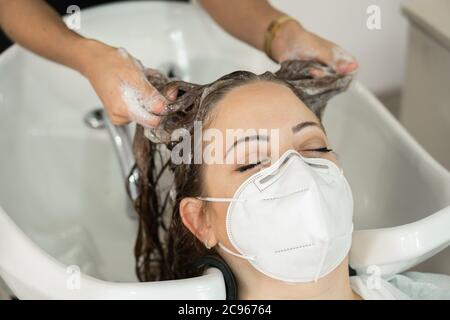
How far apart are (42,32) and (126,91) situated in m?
0.25

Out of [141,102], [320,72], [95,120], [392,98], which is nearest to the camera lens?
[141,102]

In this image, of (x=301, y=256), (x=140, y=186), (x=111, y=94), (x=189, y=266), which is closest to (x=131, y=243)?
(x=140, y=186)

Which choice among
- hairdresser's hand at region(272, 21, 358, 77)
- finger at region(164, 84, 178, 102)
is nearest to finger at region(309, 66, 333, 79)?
hairdresser's hand at region(272, 21, 358, 77)

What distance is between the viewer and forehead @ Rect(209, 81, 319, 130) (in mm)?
879

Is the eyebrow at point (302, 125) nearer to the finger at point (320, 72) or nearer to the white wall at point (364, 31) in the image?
the finger at point (320, 72)

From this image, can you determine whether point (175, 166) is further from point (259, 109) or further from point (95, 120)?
point (95, 120)

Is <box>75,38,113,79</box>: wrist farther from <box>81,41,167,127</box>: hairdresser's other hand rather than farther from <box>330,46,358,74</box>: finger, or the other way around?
<box>330,46,358,74</box>: finger

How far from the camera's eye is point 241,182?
868 millimetres

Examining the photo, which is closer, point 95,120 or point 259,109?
point 259,109

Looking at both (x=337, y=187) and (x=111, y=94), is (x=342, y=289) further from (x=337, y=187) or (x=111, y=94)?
(x=111, y=94)

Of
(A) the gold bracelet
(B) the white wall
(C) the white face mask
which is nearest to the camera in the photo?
(C) the white face mask

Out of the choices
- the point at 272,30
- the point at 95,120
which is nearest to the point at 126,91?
the point at 272,30

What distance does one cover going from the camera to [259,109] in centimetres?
88

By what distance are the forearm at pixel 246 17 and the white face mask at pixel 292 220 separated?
41 cm
